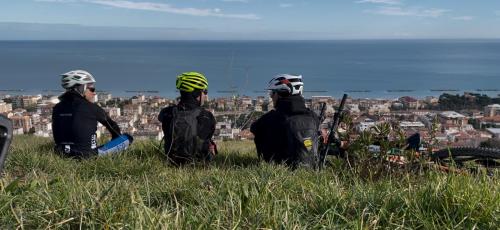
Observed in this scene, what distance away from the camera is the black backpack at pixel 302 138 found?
500 centimetres

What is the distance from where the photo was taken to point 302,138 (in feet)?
16.6

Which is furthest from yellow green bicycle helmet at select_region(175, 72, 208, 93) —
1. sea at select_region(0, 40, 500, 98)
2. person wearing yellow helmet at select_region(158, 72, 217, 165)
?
sea at select_region(0, 40, 500, 98)

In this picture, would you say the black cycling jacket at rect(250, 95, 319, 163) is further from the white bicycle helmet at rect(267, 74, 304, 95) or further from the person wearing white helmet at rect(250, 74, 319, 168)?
the white bicycle helmet at rect(267, 74, 304, 95)

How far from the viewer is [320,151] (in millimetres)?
5223

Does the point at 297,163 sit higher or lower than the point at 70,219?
lower

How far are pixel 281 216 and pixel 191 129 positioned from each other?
3.23 metres

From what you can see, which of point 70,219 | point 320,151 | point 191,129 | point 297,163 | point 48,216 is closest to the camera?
point 70,219

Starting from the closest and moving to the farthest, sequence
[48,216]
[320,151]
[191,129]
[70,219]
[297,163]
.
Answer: [70,219] → [48,216] → [297,163] → [320,151] → [191,129]

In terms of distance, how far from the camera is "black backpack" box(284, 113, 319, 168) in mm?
5004

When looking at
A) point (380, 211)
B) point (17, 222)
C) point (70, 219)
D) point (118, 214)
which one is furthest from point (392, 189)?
point (17, 222)

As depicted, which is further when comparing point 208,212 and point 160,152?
point 160,152

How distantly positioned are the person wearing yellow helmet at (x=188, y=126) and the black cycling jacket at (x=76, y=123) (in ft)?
3.06

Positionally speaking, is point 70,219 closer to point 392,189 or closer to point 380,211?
point 380,211

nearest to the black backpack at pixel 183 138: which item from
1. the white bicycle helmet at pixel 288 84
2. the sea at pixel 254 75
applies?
the sea at pixel 254 75
